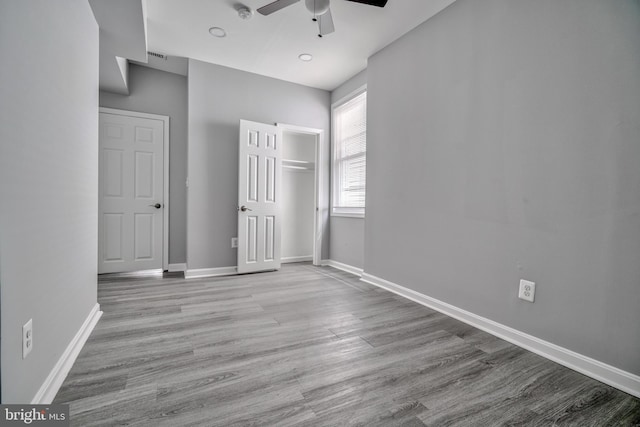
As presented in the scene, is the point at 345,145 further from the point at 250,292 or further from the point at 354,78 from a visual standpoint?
the point at 250,292

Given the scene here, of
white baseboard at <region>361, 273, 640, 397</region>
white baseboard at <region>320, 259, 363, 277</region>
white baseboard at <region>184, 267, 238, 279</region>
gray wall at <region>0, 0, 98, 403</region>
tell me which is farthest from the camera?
white baseboard at <region>320, 259, 363, 277</region>

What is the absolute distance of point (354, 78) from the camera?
13.1 ft

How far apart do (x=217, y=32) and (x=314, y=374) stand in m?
3.33

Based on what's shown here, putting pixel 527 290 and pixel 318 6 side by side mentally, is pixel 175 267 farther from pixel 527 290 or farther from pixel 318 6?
pixel 527 290

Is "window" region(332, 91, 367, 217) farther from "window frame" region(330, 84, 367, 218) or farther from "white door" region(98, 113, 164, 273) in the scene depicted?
"white door" region(98, 113, 164, 273)

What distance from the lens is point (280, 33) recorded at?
9.78ft

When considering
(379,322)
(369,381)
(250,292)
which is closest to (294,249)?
(250,292)

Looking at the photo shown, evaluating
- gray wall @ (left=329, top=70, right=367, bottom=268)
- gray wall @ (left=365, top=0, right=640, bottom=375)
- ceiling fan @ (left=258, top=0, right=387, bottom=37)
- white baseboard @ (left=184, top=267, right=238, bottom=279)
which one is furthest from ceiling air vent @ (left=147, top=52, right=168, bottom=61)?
gray wall @ (left=365, top=0, right=640, bottom=375)

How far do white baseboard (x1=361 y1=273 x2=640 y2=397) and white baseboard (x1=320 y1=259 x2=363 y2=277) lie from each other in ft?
4.11

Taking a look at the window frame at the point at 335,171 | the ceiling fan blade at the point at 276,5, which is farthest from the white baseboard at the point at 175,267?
the ceiling fan blade at the point at 276,5

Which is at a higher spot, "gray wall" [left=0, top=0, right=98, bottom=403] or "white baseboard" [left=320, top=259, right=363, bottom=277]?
"gray wall" [left=0, top=0, right=98, bottom=403]

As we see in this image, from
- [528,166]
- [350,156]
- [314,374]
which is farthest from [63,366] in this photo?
[350,156]

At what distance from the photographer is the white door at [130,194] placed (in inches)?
144

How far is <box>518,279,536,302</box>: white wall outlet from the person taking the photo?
1.90 m
